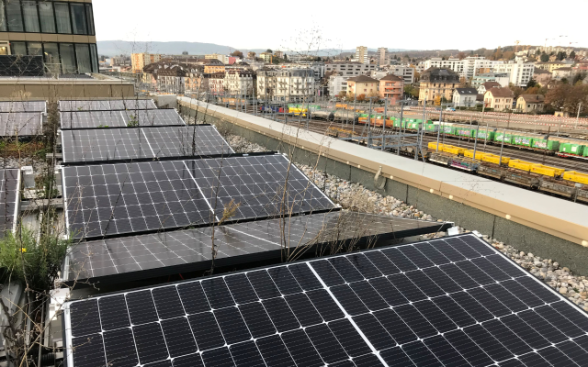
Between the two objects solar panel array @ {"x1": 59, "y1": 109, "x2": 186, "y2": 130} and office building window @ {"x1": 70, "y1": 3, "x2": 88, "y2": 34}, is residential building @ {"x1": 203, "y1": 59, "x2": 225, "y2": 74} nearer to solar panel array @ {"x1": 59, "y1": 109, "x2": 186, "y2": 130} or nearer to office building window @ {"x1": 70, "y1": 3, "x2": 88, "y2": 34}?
office building window @ {"x1": 70, "y1": 3, "x2": 88, "y2": 34}

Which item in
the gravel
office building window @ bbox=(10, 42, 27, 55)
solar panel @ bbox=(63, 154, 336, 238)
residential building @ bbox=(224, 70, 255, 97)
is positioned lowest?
the gravel

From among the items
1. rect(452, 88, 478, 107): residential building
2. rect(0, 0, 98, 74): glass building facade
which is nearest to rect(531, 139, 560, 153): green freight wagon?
rect(0, 0, 98, 74): glass building facade

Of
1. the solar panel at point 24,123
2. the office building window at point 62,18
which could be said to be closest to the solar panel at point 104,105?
the solar panel at point 24,123

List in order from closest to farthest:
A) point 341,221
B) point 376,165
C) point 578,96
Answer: point 341,221, point 376,165, point 578,96

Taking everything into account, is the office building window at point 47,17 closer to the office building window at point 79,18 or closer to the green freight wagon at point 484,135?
the office building window at point 79,18

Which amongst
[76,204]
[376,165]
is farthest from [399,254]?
[376,165]

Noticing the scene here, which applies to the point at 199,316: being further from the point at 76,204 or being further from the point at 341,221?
the point at 76,204
